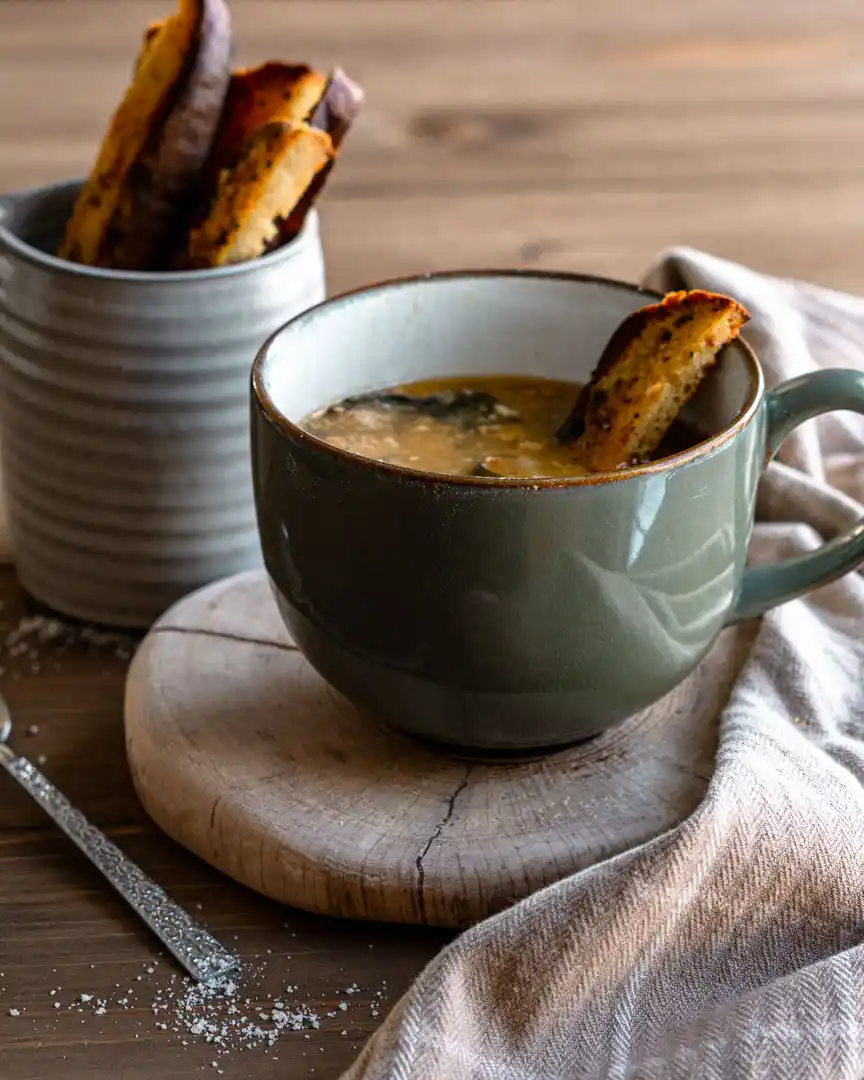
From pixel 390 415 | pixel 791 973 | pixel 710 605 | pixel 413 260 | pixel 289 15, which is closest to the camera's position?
pixel 791 973

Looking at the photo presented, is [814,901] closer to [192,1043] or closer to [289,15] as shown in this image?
[192,1043]

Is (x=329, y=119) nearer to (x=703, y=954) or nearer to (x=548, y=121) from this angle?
(x=703, y=954)

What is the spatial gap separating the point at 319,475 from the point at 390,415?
0.54ft

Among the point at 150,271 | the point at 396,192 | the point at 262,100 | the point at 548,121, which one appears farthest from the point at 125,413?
the point at 548,121

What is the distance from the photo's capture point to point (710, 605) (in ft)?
2.79

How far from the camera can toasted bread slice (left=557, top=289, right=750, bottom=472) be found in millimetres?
873

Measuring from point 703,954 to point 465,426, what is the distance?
33 cm

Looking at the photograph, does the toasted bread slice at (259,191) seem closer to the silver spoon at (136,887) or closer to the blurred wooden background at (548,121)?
the silver spoon at (136,887)

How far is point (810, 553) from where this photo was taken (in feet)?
2.98

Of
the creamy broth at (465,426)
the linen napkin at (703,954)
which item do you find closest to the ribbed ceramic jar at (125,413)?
the creamy broth at (465,426)

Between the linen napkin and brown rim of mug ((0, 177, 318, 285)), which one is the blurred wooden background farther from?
the linen napkin

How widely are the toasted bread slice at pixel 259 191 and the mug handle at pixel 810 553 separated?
0.32m

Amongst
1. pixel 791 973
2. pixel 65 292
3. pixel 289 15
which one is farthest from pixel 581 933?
pixel 289 15

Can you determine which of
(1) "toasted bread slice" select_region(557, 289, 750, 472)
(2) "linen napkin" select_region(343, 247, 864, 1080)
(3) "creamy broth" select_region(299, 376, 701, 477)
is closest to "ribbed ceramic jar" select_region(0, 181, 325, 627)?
(3) "creamy broth" select_region(299, 376, 701, 477)
